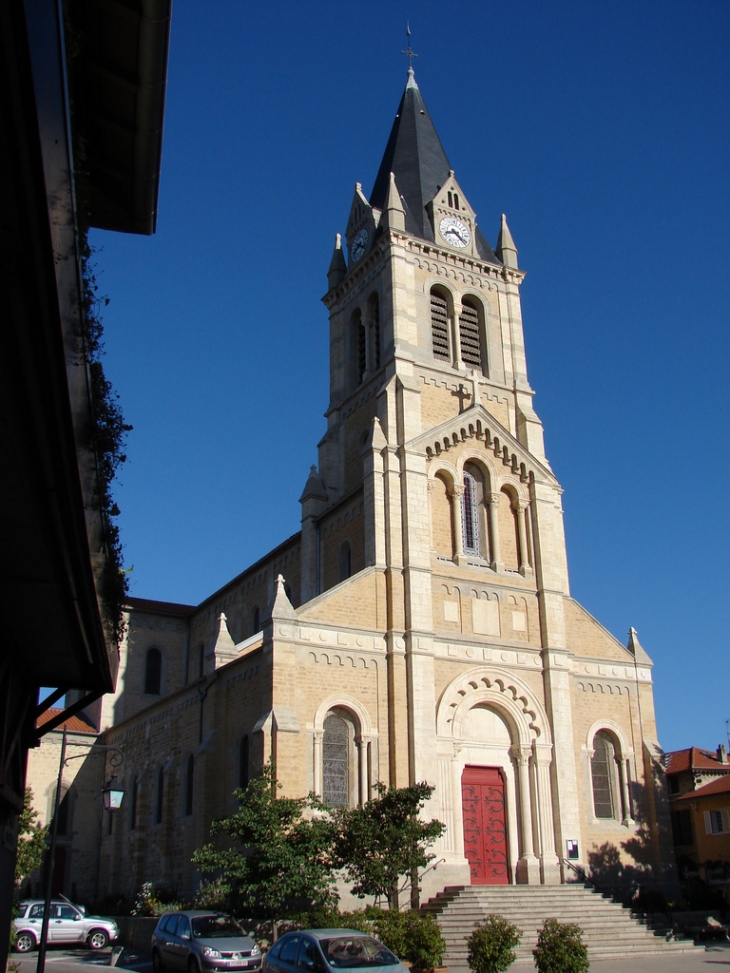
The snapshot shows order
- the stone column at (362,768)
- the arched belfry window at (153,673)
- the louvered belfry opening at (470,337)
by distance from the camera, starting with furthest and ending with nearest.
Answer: the arched belfry window at (153,673)
the louvered belfry opening at (470,337)
the stone column at (362,768)

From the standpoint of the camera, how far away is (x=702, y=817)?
146 ft

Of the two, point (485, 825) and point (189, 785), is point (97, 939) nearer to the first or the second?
point (189, 785)

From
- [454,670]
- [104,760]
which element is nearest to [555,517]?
[454,670]

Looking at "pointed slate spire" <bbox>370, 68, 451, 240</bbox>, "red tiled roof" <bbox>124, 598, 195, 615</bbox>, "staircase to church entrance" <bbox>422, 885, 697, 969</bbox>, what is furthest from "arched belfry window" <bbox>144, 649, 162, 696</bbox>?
"pointed slate spire" <bbox>370, 68, 451, 240</bbox>

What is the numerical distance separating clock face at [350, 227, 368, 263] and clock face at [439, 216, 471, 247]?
10.4ft

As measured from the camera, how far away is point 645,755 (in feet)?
106

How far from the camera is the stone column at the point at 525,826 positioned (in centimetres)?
2864

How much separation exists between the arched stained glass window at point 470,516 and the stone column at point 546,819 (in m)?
6.94

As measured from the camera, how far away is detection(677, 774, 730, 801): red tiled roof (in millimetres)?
43037

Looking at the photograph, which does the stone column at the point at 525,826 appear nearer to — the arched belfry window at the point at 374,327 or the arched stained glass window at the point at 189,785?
the arched stained glass window at the point at 189,785

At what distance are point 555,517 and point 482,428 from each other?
419 centimetres

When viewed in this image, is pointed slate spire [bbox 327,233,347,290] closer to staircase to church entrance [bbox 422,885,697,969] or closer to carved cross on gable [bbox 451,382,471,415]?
carved cross on gable [bbox 451,382,471,415]

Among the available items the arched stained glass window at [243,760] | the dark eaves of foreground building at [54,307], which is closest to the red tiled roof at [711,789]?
the arched stained glass window at [243,760]

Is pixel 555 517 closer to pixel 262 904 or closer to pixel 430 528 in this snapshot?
pixel 430 528
